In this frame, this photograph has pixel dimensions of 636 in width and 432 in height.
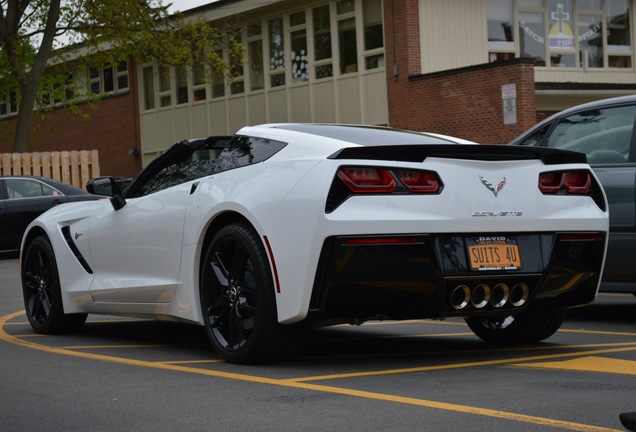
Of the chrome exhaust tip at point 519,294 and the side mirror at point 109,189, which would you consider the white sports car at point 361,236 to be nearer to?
the chrome exhaust tip at point 519,294

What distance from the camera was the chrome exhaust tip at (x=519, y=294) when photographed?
21.5ft

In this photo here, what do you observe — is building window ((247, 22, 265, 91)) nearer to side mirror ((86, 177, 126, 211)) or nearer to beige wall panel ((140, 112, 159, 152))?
beige wall panel ((140, 112, 159, 152))

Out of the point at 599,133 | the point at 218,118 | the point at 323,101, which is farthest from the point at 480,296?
the point at 218,118

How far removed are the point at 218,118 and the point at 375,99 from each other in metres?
7.61

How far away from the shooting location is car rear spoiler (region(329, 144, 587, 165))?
6.18m

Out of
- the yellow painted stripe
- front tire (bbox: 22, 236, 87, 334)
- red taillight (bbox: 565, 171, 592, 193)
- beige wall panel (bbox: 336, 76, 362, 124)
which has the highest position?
beige wall panel (bbox: 336, 76, 362, 124)

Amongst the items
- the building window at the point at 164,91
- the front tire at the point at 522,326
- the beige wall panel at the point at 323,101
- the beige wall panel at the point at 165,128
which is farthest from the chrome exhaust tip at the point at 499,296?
the building window at the point at 164,91

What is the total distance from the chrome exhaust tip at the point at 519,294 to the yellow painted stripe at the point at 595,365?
342mm

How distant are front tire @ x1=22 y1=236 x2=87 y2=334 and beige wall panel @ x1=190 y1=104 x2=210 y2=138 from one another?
92.7ft

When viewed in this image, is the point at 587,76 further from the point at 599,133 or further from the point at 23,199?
the point at 599,133

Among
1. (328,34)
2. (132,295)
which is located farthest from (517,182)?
(328,34)

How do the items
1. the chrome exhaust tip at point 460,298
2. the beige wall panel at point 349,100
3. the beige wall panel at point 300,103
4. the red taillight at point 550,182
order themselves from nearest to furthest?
the chrome exhaust tip at point 460,298 → the red taillight at point 550,182 → the beige wall panel at point 349,100 → the beige wall panel at point 300,103

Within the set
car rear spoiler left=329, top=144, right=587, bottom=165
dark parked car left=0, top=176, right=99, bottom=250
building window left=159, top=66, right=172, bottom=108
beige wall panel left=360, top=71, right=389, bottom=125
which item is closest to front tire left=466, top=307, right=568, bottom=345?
car rear spoiler left=329, top=144, right=587, bottom=165

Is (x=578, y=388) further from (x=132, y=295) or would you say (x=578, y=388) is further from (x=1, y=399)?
(x=132, y=295)
